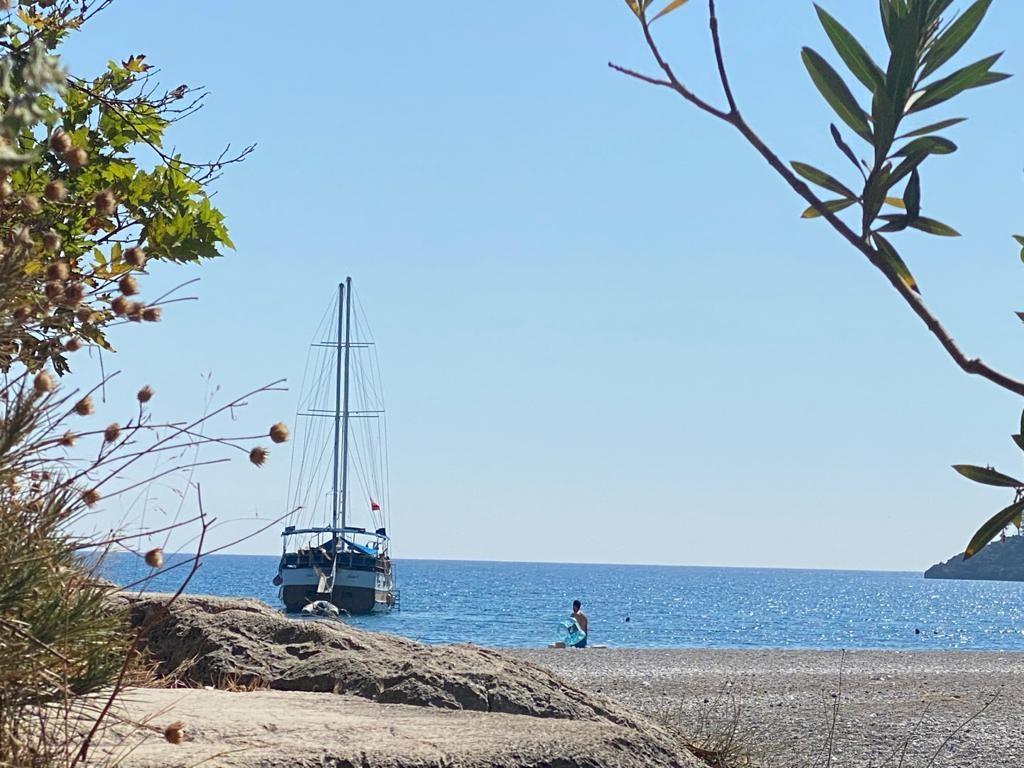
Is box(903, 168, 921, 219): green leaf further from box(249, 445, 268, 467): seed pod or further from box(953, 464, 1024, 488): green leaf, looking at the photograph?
box(249, 445, 268, 467): seed pod

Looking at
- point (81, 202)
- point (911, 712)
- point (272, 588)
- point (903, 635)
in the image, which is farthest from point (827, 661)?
point (272, 588)

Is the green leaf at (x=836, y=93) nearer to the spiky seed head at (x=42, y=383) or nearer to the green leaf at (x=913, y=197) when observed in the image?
the green leaf at (x=913, y=197)

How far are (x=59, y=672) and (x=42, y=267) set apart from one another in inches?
36.1

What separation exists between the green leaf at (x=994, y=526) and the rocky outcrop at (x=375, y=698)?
1800 millimetres

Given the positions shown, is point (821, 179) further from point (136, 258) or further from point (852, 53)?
point (136, 258)

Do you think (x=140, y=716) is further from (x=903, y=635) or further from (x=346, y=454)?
(x=903, y=635)

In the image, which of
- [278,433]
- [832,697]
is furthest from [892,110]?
[832,697]

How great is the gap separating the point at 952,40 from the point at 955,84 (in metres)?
0.06

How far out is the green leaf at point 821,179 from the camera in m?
1.65

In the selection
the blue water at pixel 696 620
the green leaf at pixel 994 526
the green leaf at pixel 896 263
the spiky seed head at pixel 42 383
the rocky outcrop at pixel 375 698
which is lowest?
the blue water at pixel 696 620

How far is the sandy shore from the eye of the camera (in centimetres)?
1092

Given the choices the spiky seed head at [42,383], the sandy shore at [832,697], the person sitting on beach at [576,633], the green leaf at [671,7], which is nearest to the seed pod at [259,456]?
the spiky seed head at [42,383]

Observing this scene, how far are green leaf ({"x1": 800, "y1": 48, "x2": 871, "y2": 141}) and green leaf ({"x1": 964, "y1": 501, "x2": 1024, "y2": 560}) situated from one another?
569 millimetres

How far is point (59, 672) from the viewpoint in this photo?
8.62 ft
